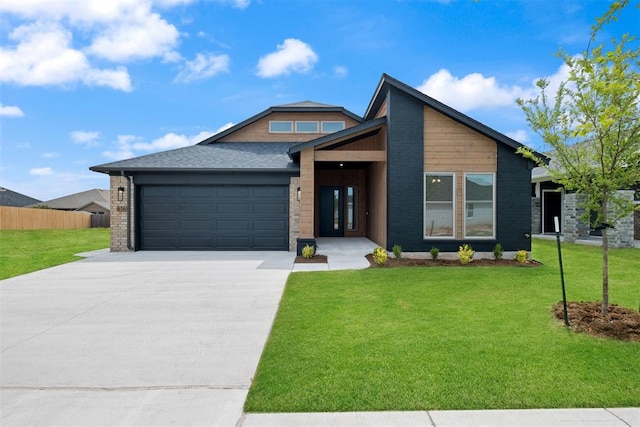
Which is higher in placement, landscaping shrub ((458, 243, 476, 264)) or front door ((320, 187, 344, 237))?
front door ((320, 187, 344, 237))

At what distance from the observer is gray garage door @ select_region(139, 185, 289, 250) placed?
12.7m

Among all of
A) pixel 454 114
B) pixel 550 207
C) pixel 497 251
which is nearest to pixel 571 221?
pixel 550 207

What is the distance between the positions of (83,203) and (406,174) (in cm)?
4664

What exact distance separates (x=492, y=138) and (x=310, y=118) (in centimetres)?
960

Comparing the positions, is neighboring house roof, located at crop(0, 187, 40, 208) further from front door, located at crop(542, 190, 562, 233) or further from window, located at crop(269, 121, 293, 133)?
front door, located at crop(542, 190, 562, 233)

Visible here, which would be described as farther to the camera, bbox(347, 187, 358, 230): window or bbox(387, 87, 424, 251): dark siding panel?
bbox(347, 187, 358, 230): window

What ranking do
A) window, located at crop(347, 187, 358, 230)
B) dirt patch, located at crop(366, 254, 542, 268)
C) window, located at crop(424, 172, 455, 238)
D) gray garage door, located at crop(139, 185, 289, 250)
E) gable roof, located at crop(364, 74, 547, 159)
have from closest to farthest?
dirt patch, located at crop(366, 254, 542, 268), gable roof, located at crop(364, 74, 547, 159), window, located at crop(424, 172, 455, 238), gray garage door, located at crop(139, 185, 289, 250), window, located at crop(347, 187, 358, 230)

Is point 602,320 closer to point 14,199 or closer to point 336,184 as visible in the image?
point 336,184

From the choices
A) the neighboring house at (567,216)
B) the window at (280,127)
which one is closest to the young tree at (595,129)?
the neighboring house at (567,216)

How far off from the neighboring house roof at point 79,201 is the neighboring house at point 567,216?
46.2 m

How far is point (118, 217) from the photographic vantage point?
12.5m

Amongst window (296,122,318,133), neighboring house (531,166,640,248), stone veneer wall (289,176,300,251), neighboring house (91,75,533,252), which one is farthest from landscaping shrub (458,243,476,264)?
window (296,122,318,133)

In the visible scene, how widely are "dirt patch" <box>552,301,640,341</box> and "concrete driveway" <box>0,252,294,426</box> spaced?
423 cm

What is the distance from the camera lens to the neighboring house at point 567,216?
13289mm
